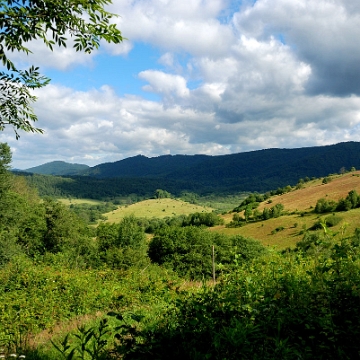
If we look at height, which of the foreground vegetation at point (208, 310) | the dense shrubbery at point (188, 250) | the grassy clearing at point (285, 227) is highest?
the foreground vegetation at point (208, 310)

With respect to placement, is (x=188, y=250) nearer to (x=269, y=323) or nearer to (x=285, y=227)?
(x=269, y=323)

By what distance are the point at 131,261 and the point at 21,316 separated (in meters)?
29.4

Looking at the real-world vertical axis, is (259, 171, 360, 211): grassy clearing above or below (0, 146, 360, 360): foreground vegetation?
below

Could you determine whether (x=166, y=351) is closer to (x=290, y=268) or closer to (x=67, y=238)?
(x=290, y=268)

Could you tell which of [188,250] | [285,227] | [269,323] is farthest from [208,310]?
[285,227]

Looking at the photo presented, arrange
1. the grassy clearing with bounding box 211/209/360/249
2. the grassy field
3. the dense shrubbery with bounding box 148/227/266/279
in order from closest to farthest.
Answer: the dense shrubbery with bounding box 148/227/266/279 < the grassy clearing with bounding box 211/209/360/249 < the grassy field

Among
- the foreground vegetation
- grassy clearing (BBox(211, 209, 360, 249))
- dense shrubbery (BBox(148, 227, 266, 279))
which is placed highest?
the foreground vegetation

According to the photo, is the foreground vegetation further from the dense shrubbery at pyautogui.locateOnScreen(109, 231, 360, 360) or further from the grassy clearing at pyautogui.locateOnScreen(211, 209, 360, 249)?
the grassy clearing at pyautogui.locateOnScreen(211, 209, 360, 249)

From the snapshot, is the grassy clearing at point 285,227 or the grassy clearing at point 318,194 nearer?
the grassy clearing at point 285,227

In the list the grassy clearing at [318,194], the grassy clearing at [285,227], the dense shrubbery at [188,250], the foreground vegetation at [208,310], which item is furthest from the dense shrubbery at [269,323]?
the grassy clearing at [318,194]

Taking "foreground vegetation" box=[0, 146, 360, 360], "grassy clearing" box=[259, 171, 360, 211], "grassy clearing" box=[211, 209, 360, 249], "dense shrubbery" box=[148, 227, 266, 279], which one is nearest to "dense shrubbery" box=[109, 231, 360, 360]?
"foreground vegetation" box=[0, 146, 360, 360]

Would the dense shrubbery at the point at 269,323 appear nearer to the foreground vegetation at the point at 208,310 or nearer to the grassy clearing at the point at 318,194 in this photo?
the foreground vegetation at the point at 208,310

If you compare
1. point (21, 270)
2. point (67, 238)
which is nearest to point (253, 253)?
point (67, 238)

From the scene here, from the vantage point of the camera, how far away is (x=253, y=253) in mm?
53281
